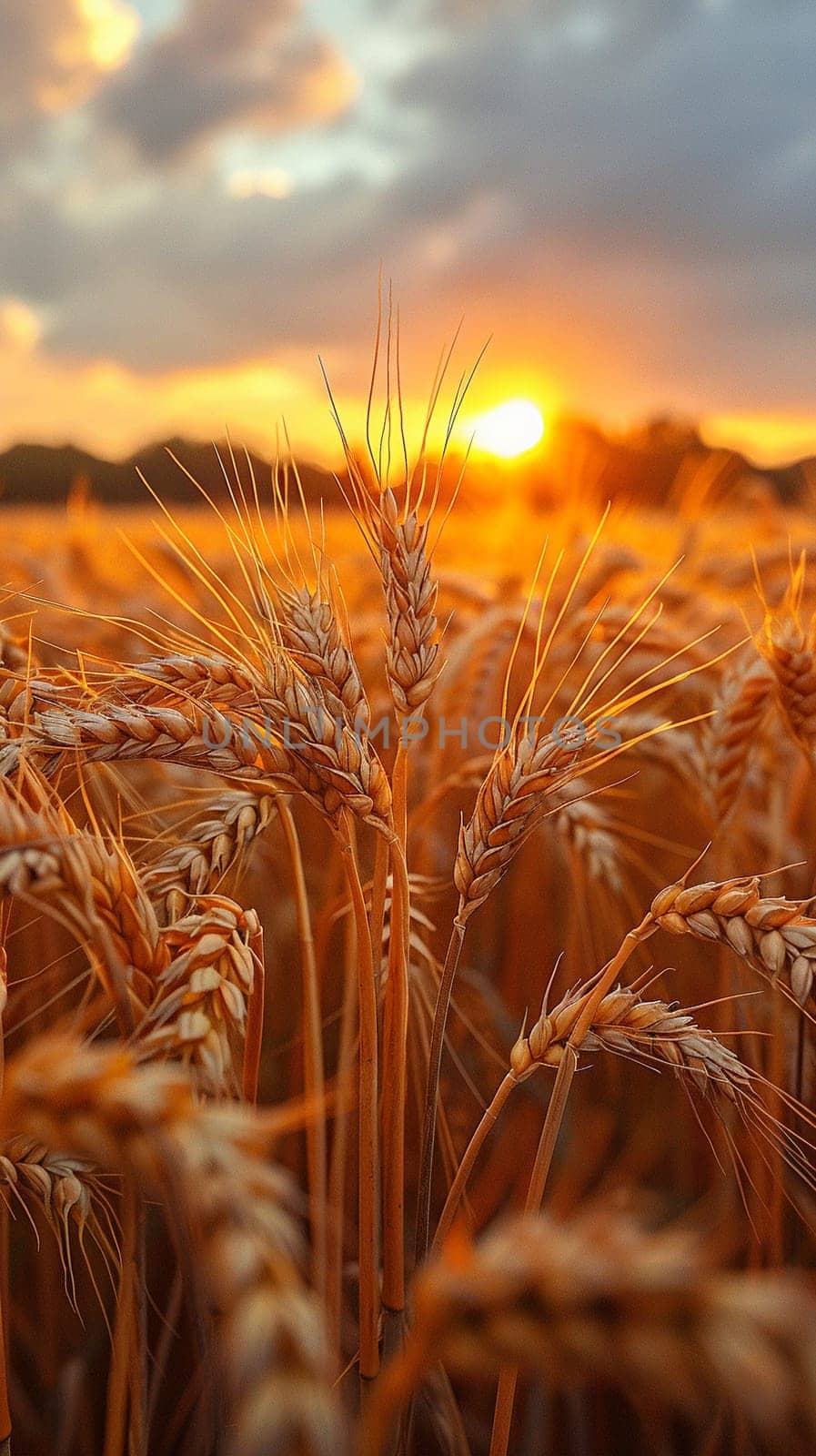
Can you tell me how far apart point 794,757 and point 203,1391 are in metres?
2.40

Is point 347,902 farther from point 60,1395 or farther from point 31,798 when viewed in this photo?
point 60,1395

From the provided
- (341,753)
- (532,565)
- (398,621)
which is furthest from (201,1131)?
(532,565)

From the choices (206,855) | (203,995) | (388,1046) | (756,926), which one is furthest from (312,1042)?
(756,926)

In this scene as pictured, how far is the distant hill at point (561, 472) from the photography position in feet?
11.6

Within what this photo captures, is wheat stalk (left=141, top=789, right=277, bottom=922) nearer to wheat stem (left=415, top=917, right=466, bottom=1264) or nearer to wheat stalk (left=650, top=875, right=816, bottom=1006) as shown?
wheat stem (left=415, top=917, right=466, bottom=1264)

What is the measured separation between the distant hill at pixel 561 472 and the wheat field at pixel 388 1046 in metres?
0.32

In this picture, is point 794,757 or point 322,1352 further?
point 794,757

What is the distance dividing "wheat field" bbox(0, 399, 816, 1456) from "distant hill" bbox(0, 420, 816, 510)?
0.32m

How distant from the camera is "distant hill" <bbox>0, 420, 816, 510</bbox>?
11.6 ft

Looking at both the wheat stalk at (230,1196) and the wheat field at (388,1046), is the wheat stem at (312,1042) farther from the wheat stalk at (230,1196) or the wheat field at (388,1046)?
the wheat stalk at (230,1196)

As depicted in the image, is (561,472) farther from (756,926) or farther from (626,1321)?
(626,1321)

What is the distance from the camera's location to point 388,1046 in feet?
3.64

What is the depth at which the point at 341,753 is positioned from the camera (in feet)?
3.19

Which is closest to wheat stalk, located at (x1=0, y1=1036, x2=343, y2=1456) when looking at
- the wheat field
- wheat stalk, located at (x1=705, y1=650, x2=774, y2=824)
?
the wheat field
